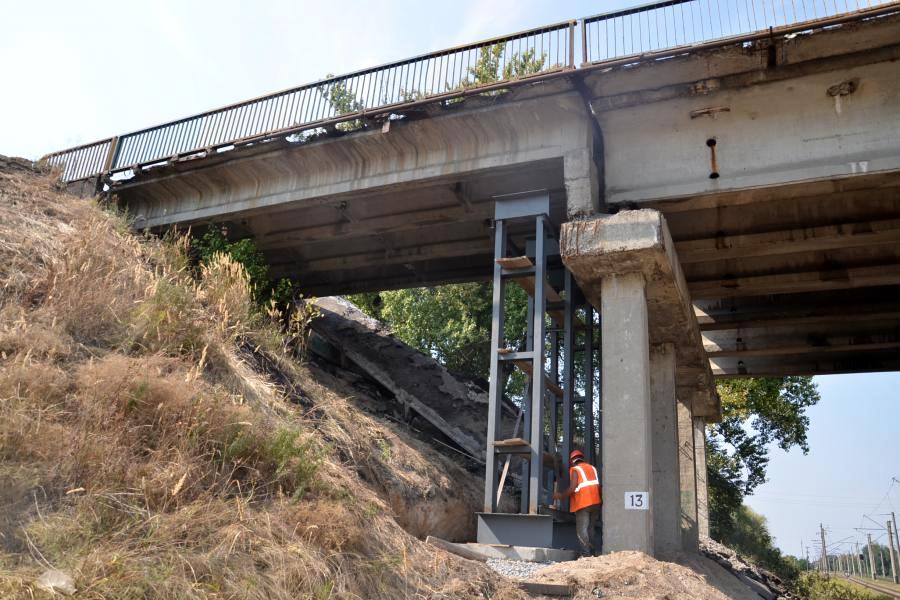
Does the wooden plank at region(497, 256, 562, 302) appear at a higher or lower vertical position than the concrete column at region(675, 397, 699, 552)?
higher

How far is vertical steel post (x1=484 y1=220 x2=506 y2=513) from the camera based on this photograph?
9.73 metres

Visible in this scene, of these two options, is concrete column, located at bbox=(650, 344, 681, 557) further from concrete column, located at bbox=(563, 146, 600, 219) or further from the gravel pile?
the gravel pile

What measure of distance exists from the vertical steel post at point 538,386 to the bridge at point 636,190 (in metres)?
0.12

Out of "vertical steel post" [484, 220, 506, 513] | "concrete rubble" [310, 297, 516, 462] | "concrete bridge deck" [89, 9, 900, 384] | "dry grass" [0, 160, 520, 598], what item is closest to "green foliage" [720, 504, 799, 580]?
"concrete bridge deck" [89, 9, 900, 384]

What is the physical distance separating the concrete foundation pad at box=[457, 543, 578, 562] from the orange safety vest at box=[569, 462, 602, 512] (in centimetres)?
81

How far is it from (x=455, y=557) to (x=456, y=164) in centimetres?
668

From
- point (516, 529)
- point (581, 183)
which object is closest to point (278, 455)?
point (516, 529)

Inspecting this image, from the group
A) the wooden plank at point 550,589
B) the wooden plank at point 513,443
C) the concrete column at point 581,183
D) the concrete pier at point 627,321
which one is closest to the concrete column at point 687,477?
the concrete pier at point 627,321

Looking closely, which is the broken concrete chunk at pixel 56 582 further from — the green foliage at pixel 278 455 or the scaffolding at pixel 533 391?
the scaffolding at pixel 533 391

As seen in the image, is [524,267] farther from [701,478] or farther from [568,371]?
[701,478]

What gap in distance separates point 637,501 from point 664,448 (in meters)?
4.98

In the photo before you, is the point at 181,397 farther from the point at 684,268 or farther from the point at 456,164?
the point at 684,268

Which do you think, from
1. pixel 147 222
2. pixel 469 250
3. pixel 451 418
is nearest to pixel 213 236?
pixel 147 222

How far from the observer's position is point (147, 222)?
1486 cm
